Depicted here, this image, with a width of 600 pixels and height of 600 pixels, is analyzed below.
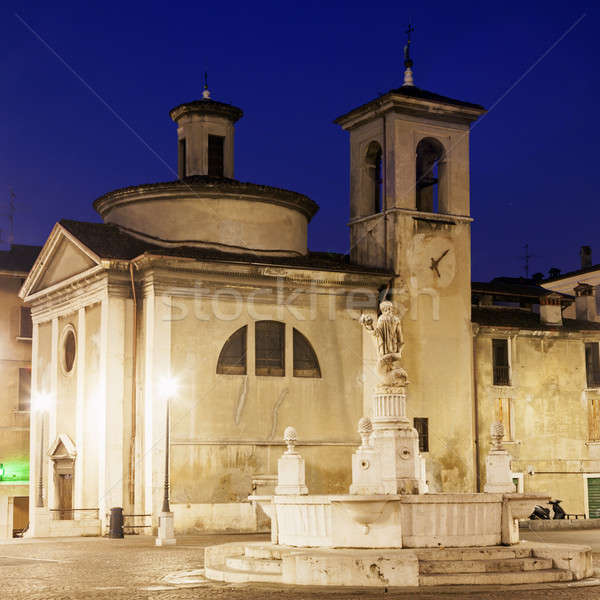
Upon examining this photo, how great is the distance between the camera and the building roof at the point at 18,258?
4150cm

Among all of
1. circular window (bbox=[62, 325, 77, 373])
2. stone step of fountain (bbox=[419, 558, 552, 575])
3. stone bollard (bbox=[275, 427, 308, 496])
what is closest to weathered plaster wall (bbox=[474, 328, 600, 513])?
circular window (bbox=[62, 325, 77, 373])

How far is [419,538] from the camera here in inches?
623

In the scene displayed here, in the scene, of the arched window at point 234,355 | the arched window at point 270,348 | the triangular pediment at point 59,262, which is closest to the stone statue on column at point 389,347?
the arched window at point 234,355

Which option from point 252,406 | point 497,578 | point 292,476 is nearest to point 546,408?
point 252,406

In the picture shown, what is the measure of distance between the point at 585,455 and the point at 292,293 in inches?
465

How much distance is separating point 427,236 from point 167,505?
493 inches

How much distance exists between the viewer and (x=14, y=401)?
1582 inches

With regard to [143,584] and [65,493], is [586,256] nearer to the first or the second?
[65,493]

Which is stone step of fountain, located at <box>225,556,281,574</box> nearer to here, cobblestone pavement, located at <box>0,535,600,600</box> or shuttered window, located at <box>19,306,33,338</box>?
cobblestone pavement, located at <box>0,535,600,600</box>

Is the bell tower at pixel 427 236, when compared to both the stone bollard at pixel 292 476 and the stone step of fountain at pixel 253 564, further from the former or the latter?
the stone step of fountain at pixel 253 564

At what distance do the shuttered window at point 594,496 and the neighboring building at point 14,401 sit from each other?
1922cm

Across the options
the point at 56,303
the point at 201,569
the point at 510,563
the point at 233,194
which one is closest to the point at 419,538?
the point at 510,563

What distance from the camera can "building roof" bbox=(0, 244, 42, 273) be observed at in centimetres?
4150

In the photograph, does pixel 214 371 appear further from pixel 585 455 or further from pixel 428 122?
pixel 585 455
